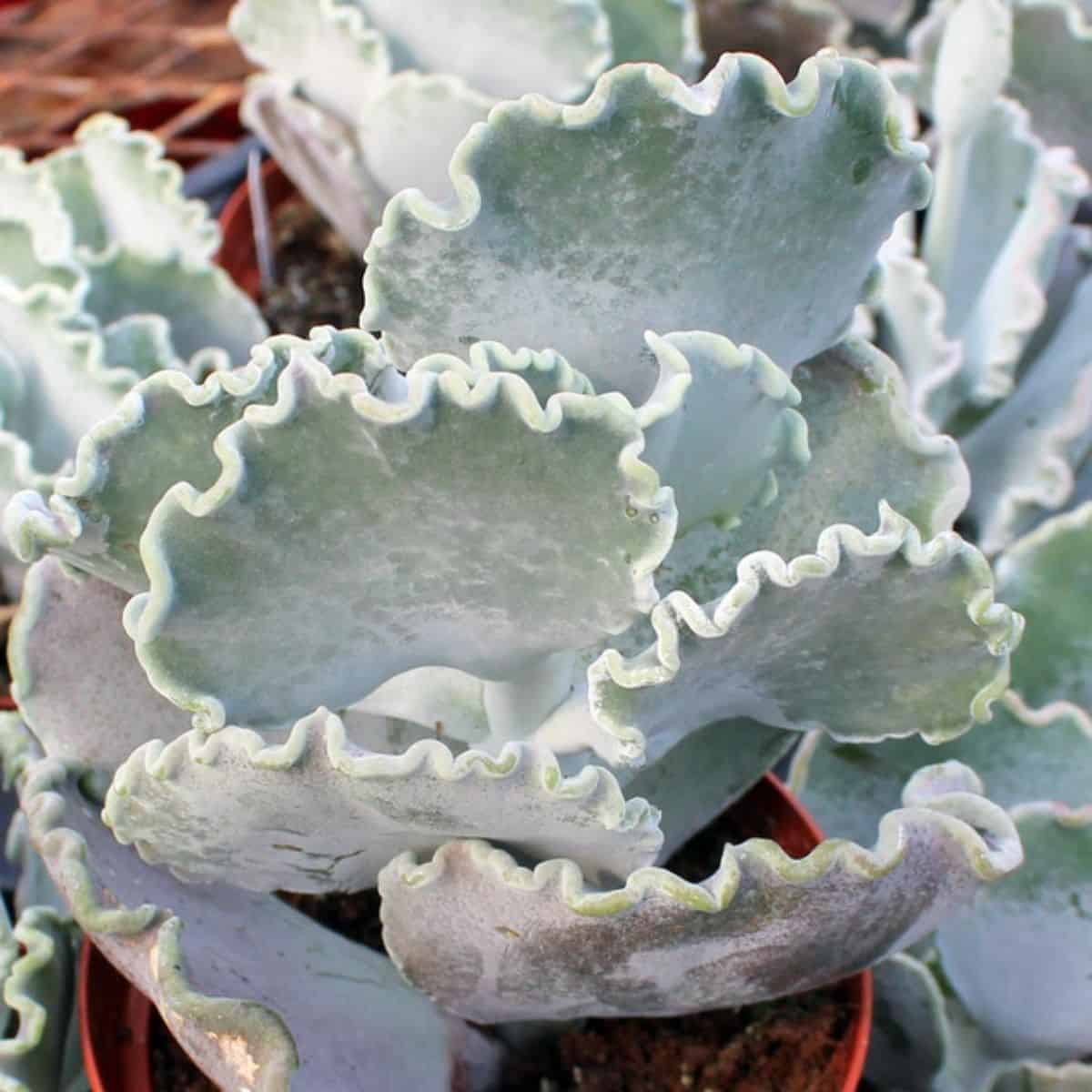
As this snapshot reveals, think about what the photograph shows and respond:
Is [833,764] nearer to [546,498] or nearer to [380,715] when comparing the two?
[380,715]

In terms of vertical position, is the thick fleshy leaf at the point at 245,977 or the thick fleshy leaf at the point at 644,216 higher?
the thick fleshy leaf at the point at 644,216

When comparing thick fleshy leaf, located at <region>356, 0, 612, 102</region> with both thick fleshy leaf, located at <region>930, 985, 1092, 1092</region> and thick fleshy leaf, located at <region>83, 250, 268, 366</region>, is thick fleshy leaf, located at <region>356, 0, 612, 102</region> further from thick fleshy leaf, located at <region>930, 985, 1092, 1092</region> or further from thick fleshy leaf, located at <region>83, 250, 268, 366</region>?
thick fleshy leaf, located at <region>930, 985, 1092, 1092</region>

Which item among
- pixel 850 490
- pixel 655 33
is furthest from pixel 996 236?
pixel 850 490

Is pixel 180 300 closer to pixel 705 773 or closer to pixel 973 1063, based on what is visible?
pixel 705 773

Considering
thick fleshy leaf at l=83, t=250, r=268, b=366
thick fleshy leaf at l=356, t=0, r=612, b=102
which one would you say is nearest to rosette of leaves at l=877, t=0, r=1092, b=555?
thick fleshy leaf at l=356, t=0, r=612, b=102

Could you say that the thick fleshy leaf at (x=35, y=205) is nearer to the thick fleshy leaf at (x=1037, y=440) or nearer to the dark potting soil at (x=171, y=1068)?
the dark potting soil at (x=171, y=1068)

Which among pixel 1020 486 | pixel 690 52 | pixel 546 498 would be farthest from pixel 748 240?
pixel 690 52

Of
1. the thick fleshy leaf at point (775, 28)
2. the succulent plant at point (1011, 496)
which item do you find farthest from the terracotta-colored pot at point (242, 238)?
the succulent plant at point (1011, 496)
